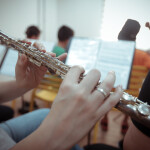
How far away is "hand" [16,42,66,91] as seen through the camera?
646 mm

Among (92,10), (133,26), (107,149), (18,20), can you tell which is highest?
(92,10)

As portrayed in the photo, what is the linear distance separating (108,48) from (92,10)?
2803 mm

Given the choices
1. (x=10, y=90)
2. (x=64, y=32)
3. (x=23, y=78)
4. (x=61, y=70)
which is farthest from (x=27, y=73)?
(x=64, y=32)

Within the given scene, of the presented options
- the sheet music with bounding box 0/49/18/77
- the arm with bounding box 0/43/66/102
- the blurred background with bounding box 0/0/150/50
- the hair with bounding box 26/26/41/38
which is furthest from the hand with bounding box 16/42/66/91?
the hair with bounding box 26/26/41/38

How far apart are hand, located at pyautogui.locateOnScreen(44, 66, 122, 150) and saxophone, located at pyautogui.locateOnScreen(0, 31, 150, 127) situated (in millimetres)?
93

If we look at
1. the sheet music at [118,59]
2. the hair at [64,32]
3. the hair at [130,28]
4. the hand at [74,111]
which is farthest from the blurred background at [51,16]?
the hand at [74,111]

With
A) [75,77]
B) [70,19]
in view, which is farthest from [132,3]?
[70,19]

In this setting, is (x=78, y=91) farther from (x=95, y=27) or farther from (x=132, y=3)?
(x=95, y=27)

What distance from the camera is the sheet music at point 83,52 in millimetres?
1211

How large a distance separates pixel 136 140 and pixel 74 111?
33 cm

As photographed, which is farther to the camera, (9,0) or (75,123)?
(9,0)

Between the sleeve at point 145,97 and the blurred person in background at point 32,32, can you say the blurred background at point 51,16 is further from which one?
the sleeve at point 145,97

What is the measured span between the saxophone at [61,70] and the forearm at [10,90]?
0.18 meters

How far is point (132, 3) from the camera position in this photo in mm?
516
